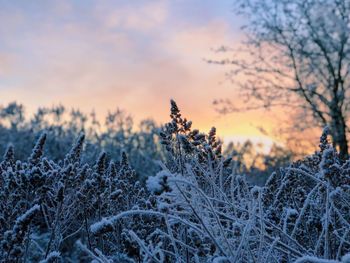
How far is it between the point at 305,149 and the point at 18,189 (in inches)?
1032

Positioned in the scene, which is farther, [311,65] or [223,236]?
[311,65]

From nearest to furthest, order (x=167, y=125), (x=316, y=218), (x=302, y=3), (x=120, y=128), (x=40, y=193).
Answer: (x=316, y=218)
(x=40, y=193)
(x=167, y=125)
(x=302, y=3)
(x=120, y=128)

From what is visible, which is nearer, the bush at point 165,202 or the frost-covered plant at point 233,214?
the frost-covered plant at point 233,214

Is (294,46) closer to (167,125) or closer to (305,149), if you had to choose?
(305,149)

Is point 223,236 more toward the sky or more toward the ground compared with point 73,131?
more toward the ground

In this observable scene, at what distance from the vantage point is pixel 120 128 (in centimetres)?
3138

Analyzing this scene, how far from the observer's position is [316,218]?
3.02m

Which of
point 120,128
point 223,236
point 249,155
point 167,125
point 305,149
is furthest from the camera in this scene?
point 249,155

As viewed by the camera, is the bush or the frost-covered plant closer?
the frost-covered plant

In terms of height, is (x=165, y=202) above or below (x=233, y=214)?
above

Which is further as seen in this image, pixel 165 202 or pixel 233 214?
pixel 233 214

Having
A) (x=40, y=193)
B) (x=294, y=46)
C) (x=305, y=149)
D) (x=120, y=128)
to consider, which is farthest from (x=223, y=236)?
(x=120, y=128)

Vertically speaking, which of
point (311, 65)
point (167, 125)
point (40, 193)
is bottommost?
point (40, 193)

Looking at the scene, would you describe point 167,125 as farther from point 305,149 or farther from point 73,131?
point 73,131
